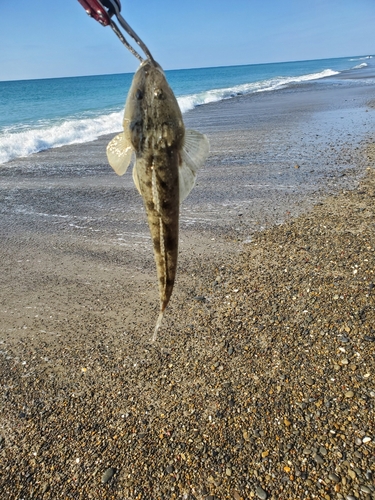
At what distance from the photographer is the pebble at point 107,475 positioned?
11.1ft

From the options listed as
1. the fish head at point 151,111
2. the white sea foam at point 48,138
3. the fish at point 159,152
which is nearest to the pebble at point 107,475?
the fish at point 159,152

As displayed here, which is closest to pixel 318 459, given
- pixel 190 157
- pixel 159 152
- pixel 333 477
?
pixel 333 477

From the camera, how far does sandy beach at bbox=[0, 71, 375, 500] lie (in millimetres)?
3400

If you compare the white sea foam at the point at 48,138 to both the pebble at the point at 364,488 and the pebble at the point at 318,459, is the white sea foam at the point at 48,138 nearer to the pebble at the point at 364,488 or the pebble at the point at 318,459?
the pebble at the point at 318,459

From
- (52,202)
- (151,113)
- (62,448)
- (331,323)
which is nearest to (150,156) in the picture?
(151,113)

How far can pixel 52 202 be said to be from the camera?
33.9 feet

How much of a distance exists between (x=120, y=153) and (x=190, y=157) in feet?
1.63

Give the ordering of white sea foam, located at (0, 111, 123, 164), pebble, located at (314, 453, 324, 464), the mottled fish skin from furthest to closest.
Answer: white sea foam, located at (0, 111, 123, 164) → pebble, located at (314, 453, 324, 464) → the mottled fish skin

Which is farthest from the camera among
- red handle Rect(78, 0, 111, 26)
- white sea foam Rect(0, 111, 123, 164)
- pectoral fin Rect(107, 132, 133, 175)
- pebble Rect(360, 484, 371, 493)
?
white sea foam Rect(0, 111, 123, 164)

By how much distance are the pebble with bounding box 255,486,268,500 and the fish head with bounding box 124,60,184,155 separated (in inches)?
110

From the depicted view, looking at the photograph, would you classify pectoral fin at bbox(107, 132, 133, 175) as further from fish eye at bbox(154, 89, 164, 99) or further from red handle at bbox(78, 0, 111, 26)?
red handle at bbox(78, 0, 111, 26)

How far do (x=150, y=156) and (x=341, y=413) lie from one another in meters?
3.06

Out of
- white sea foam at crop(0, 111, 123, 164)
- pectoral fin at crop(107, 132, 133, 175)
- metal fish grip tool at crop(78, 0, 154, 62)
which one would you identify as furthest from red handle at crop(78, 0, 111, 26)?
white sea foam at crop(0, 111, 123, 164)

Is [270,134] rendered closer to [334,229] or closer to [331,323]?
[334,229]
